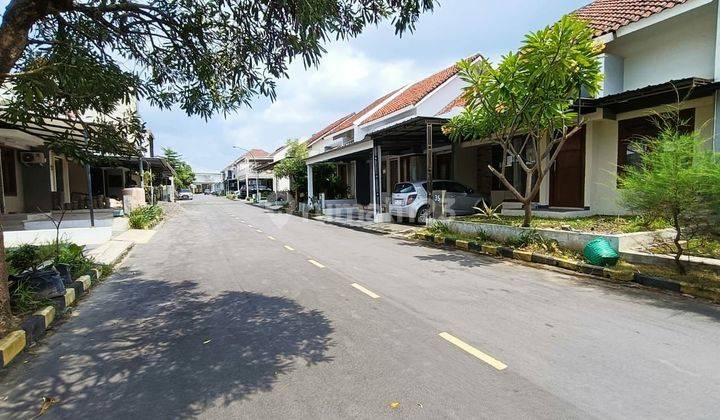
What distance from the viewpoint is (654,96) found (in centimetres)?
967

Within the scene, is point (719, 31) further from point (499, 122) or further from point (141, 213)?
point (141, 213)

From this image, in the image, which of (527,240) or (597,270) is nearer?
(597,270)

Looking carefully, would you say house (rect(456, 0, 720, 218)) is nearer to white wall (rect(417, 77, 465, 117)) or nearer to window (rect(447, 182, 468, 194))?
window (rect(447, 182, 468, 194))

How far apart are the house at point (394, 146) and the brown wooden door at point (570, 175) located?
13.7ft

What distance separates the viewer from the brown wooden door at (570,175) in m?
12.3

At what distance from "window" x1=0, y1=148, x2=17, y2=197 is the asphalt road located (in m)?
12.8

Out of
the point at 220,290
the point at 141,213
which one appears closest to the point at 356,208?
the point at 141,213

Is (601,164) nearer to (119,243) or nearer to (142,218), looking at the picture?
(119,243)

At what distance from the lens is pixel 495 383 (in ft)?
11.0

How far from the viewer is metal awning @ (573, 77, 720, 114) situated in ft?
28.6

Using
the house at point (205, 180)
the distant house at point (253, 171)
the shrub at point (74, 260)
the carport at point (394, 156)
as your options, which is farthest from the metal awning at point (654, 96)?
the house at point (205, 180)

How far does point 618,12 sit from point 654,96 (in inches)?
160

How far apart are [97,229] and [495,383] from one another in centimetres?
1332

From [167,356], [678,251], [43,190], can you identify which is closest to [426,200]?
[678,251]
